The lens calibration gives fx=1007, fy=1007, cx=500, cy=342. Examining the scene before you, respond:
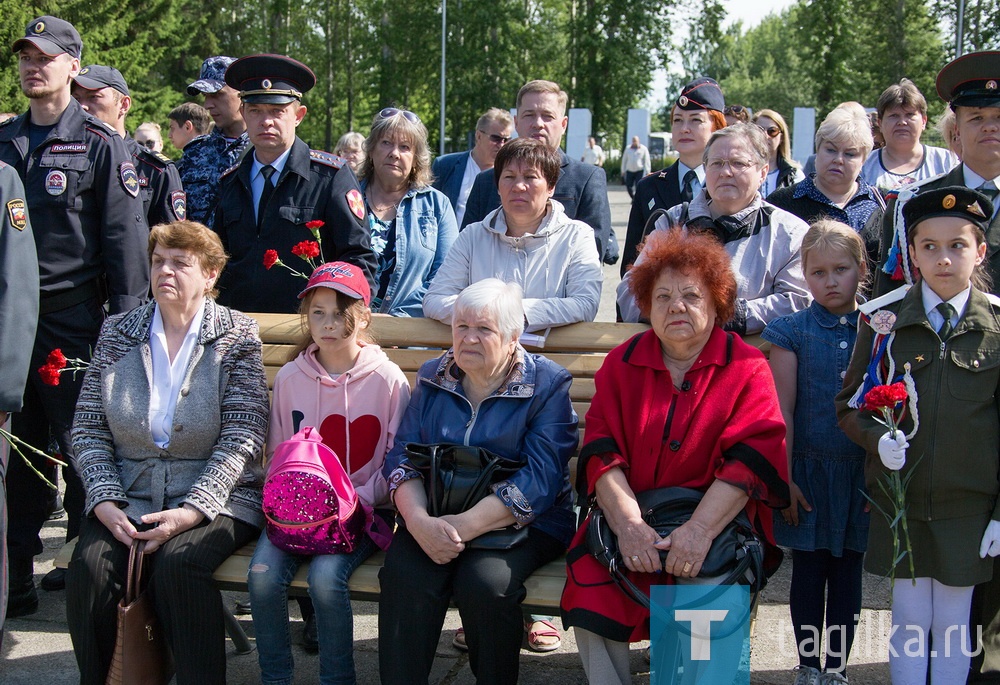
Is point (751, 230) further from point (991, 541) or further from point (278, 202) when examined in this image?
point (278, 202)

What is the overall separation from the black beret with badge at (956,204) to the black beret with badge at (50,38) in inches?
138

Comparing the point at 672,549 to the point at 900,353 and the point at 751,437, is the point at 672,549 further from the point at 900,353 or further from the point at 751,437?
the point at 900,353

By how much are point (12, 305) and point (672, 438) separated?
2385 millimetres

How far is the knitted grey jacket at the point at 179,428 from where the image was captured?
3.68m

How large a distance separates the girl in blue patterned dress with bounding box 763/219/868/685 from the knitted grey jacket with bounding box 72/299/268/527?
196 cm

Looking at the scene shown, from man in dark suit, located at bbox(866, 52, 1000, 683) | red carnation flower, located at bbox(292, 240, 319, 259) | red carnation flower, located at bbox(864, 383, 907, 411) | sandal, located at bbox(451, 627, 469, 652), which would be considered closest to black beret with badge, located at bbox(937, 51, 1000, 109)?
man in dark suit, located at bbox(866, 52, 1000, 683)

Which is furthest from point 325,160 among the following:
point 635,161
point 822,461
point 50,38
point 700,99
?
point 635,161

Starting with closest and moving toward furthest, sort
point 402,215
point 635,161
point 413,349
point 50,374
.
→ point 50,374 → point 413,349 → point 402,215 → point 635,161

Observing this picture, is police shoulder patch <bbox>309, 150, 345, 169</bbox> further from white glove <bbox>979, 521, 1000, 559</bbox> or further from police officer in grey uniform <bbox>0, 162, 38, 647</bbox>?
white glove <bbox>979, 521, 1000, 559</bbox>

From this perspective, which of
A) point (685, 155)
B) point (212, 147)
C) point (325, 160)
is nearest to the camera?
point (325, 160)

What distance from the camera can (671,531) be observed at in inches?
128

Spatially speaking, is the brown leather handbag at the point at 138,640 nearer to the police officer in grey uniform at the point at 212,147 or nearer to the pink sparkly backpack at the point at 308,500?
the pink sparkly backpack at the point at 308,500

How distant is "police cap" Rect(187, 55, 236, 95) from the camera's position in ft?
19.0

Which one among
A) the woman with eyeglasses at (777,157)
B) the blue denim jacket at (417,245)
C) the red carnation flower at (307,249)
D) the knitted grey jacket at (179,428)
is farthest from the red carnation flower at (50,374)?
the woman with eyeglasses at (777,157)
